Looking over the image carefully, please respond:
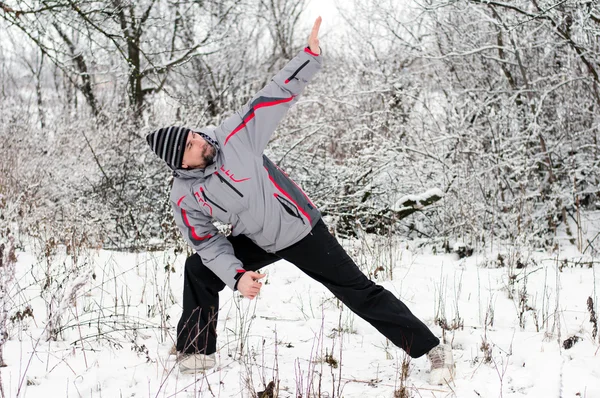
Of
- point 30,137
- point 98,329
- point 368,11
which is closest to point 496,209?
point 368,11

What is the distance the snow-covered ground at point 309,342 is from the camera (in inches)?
105

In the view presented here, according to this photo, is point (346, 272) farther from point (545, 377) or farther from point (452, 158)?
point (452, 158)

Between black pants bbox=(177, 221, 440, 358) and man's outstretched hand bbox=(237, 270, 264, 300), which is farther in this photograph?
black pants bbox=(177, 221, 440, 358)

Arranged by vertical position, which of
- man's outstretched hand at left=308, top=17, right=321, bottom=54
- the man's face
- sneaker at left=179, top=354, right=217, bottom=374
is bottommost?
sneaker at left=179, top=354, right=217, bottom=374

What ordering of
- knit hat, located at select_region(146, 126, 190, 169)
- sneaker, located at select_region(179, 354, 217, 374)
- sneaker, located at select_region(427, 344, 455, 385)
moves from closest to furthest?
knit hat, located at select_region(146, 126, 190, 169), sneaker, located at select_region(427, 344, 455, 385), sneaker, located at select_region(179, 354, 217, 374)

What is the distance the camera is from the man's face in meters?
2.60

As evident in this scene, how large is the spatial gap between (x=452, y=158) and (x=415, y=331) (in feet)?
15.1

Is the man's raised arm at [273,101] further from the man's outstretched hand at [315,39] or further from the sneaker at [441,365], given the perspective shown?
the sneaker at [441,365]

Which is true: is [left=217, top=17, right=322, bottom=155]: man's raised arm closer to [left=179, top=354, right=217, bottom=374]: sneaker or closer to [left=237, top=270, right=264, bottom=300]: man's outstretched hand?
[left=237, top=270, right=264, bottom=300]: man's outstretched hand

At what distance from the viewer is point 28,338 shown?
132 inches

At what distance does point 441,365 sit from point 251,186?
1.28m

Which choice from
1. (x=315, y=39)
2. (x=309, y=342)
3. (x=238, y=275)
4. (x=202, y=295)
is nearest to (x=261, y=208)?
(x=238, y=275)

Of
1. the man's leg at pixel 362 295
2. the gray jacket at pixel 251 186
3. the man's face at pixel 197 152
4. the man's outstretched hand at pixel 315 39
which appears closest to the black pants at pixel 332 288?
the man's leg at pixel 362 295

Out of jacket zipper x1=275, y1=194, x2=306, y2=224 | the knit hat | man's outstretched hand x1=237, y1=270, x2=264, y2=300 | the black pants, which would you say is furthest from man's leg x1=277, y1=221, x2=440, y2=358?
the knit hat
